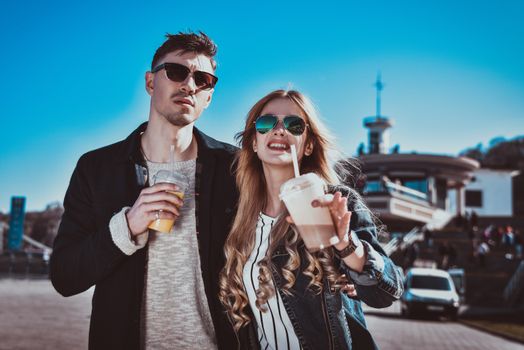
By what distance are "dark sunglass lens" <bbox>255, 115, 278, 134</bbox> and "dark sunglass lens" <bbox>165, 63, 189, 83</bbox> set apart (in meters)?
0.77

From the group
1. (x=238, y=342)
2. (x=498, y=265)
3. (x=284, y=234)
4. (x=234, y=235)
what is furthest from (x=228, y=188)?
(x=498, y=265)

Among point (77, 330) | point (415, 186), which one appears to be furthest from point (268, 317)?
point (415, 186)

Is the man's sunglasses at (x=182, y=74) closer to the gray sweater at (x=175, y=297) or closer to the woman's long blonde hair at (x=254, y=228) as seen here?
the woman's long blonde hair at (x=254, y=228)

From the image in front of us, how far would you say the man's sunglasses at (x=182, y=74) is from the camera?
340 cm

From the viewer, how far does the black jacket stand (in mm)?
2869

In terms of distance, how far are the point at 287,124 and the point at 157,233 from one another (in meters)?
0.98

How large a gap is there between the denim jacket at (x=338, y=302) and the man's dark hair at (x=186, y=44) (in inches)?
56.3

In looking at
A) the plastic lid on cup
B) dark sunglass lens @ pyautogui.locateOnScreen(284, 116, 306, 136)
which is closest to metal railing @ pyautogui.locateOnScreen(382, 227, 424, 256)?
dark sunglass lens @ pyautogui.locateOnScreen(284, 116, 306, 136)

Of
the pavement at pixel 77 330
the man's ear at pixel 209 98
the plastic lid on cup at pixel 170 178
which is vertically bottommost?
the pavement at pixel 77 330

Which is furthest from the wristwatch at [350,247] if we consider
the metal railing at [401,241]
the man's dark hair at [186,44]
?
the metal railing at [401,241]

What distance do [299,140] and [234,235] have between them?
0.63 m

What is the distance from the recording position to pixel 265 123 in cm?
288

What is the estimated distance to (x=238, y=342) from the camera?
2.86 metres

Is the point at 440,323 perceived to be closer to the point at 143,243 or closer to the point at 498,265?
the point at 498,265
